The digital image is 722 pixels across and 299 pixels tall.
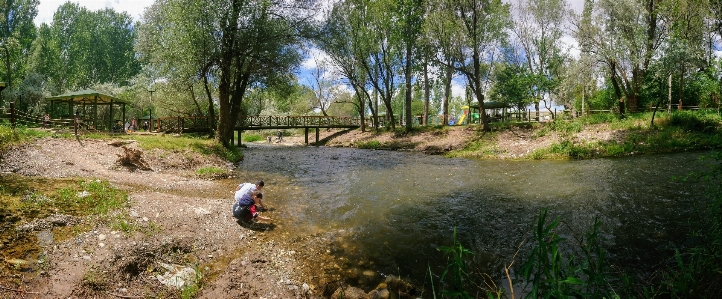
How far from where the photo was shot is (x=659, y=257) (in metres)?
6.26

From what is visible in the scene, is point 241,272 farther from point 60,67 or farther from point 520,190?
point 60,67

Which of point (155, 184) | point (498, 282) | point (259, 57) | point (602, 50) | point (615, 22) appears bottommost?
point (498, 282)

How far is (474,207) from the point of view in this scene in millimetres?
10242

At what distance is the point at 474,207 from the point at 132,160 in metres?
13.0

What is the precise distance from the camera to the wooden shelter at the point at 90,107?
25.5 m

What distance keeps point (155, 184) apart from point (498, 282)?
10724 millimetres

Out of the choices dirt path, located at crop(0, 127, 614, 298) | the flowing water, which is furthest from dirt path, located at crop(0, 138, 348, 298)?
the flowing water

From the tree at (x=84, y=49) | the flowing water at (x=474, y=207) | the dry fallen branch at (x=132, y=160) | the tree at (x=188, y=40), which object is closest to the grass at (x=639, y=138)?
the flowing water at (x=474, y=207)

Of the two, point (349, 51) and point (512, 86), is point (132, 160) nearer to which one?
point (349, 51)

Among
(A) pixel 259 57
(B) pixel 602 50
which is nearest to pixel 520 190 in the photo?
(A) pixel 259 57

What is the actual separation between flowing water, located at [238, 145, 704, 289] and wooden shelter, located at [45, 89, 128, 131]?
56.1ft

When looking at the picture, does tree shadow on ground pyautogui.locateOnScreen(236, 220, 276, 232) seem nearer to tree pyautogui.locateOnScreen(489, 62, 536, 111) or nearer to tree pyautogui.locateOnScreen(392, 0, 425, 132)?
tree pyautogui.locateOnScreen(392, 0, 425, 132)

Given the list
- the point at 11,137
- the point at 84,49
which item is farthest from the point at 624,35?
the point at 84,49

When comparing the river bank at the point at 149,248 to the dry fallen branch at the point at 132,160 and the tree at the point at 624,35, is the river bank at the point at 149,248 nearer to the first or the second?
the dry fallen branch at the point at 132,160
